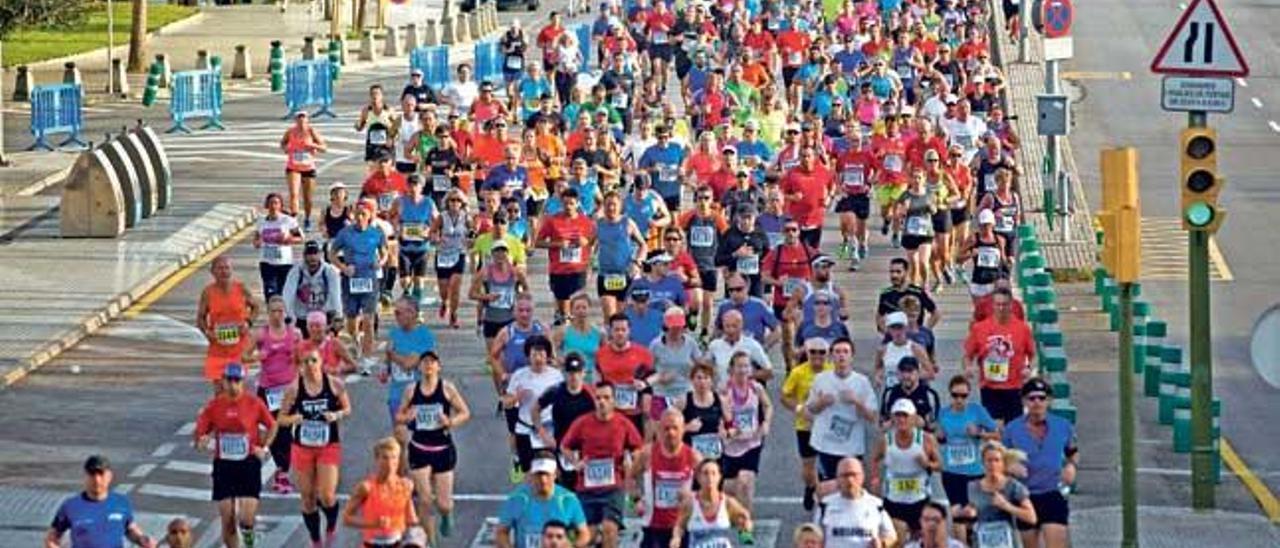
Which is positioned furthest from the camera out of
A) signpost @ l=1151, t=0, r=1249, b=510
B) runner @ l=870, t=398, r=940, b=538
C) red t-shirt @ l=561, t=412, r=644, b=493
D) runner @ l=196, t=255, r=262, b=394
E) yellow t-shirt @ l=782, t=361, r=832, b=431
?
runner @ l=196, t=255, r=262, b=394

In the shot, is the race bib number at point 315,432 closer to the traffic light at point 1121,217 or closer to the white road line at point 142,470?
the white road line at point 142,470

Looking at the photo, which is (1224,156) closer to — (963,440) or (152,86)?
(152,86)

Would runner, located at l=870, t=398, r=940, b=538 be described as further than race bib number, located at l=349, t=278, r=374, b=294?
No

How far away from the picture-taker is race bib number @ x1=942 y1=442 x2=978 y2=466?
21125mm

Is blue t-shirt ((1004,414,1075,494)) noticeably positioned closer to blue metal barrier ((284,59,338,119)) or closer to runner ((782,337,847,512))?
runner ((782,337,847,512))

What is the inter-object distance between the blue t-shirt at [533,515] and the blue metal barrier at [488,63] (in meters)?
38.9

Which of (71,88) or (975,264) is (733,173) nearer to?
(975,264)

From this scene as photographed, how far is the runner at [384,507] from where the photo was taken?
19625mm

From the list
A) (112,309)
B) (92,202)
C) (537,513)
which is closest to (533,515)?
(537,513)

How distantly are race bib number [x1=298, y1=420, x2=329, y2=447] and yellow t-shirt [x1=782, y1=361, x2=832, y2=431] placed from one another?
318 cm

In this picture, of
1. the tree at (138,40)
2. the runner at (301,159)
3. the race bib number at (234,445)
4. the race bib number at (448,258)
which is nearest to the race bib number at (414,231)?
the race bib number at (448,258)

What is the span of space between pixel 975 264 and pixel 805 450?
7997mm

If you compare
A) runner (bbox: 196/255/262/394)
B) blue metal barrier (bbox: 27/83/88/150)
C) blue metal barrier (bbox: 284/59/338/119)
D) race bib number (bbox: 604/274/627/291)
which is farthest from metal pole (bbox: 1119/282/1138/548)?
blue metal barrier (bbox: 284/59/338/119)

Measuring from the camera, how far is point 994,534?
1983 cm
